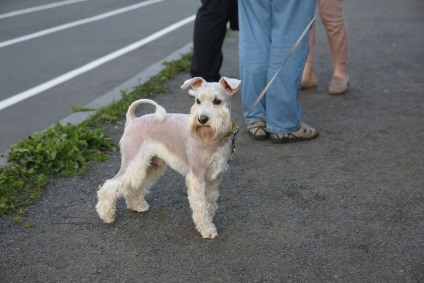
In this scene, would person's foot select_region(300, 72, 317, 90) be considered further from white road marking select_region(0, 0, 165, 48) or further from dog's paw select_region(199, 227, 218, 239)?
white road marking select_region(0, 0, 165, 48)

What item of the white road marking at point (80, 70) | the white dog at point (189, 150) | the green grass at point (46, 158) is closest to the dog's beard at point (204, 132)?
the white dog at point (189, 150)

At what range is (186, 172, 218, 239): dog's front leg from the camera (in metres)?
3.65

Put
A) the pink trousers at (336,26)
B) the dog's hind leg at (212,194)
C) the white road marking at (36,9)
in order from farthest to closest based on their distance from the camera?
the white road marking at (36,9) < the pink trousers at (336,26) < the dog's hind leg at (212,194)

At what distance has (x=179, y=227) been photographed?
388 cm

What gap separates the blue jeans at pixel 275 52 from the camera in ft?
16.3

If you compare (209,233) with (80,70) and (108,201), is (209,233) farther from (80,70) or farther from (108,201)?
(80,70)

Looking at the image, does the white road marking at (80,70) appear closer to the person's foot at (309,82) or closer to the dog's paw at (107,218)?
the person's foot at (309,82)

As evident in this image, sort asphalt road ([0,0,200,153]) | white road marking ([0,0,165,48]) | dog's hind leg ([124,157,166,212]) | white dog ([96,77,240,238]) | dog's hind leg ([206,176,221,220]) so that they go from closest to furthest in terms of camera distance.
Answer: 1. white dog ([96,77,240,238])
2. dog's hind leg ([206,176,221,220])
3. dog's hind leg ([124,157,166,212])
4. asphalt road ([0,0,200,153])
5. white road marking ([0,0,165,48])

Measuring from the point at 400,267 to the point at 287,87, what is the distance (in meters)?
2.15

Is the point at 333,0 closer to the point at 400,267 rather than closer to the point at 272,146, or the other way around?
the point at 272,146

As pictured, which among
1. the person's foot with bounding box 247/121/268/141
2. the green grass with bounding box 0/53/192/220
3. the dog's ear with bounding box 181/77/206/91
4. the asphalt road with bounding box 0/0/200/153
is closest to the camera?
the dog's ear with bounding box 181/77/206/91

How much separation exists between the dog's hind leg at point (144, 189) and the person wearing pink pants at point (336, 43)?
316cm

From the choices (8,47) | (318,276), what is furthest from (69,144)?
(8,47)

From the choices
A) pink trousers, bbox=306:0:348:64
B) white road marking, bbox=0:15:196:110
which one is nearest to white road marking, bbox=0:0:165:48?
white road marking, bbox=0:15:196:110
